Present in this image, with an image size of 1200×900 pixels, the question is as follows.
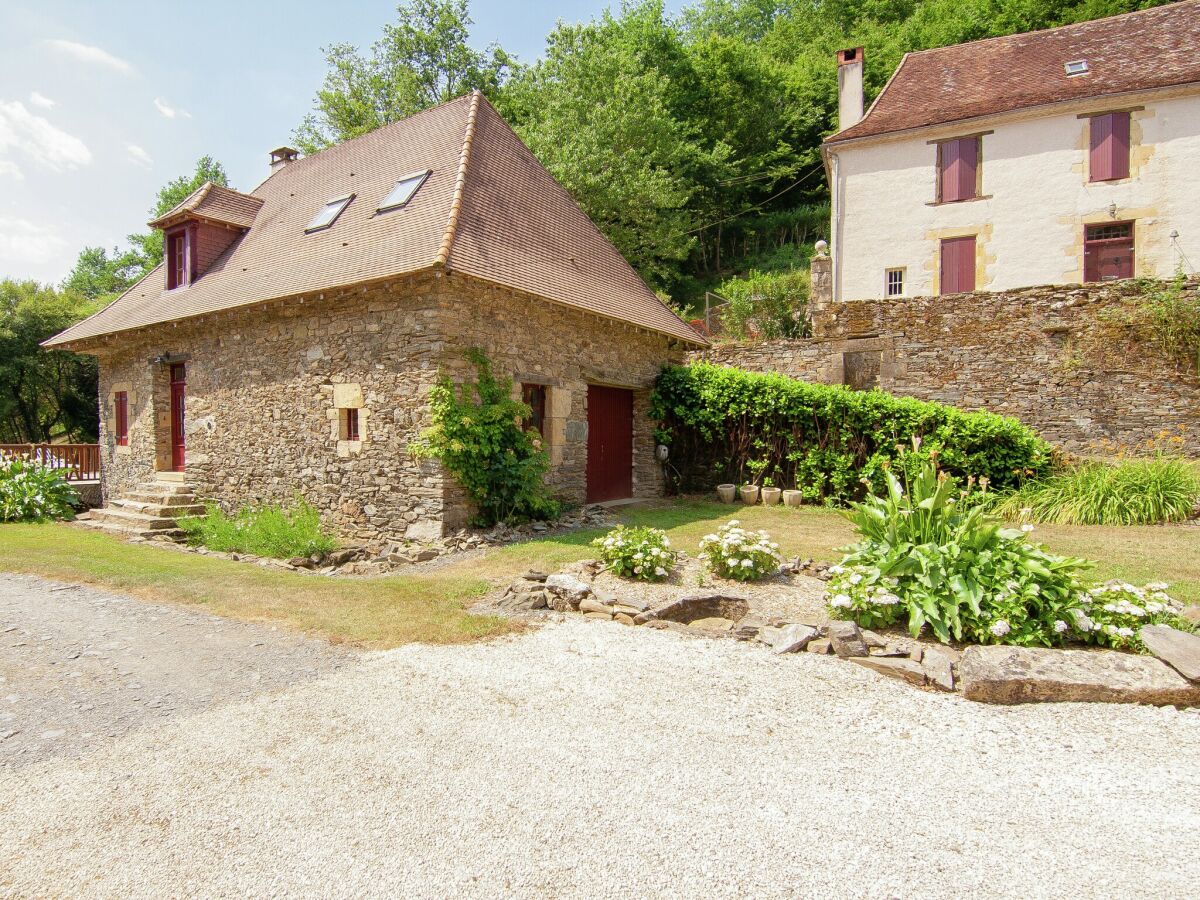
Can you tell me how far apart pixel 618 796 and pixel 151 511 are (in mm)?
11295

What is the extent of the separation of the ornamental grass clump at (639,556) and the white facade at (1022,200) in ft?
42.5

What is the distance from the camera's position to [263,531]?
9508 mm

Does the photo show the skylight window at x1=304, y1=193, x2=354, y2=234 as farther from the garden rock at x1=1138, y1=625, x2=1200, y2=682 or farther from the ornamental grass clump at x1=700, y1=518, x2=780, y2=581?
the garden rock at x1=1138, y1=625, x2=1200, y2=682

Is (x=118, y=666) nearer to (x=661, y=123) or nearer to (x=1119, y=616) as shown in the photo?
(x=1119, y=616)

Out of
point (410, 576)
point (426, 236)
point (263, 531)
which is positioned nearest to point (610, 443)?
point (426, 236)

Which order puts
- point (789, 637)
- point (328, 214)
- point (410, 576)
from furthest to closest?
point (328, 214)
point (410, 576)
point (789, 637)

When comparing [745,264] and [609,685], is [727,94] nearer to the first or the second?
[745,264]

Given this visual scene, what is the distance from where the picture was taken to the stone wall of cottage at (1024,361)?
11.4 meters

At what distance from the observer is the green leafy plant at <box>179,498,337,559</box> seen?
29.3 feet

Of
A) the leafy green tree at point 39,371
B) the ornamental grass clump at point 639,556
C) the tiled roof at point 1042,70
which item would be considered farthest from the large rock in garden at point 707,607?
the leafy green tree at point 39,371

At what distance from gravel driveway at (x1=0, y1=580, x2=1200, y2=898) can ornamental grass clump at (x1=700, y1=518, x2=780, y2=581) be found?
2150mm

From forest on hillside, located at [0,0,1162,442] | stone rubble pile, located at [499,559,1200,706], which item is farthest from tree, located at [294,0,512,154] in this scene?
stone rubble pile, located at [499,559,1200,706]

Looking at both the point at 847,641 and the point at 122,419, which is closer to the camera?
the point at 847,641

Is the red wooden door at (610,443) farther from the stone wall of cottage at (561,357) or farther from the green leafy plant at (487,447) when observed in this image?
the green leafy plant at (487,447)
